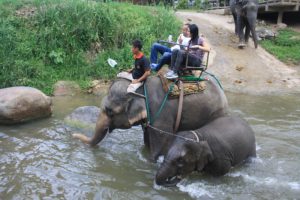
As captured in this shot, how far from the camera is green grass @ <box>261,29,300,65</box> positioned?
1380cm

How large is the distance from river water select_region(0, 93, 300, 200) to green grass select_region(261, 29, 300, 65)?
5.41 metres

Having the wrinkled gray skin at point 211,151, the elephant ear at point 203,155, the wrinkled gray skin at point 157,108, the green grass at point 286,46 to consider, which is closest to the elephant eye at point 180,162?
the wrinkled gray skin at point 211,151

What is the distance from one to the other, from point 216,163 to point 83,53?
6.60 metres

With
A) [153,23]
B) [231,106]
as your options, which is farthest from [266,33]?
[231,106]

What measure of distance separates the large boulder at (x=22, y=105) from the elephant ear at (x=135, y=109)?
2.79 metres

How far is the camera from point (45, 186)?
6.02m

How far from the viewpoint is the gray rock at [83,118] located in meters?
8.40

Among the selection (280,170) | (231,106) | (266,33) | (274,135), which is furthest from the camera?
(266,33)

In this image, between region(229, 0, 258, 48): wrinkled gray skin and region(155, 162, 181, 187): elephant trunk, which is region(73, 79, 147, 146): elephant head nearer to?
region(155, 162, 181, 187): elephant trunk

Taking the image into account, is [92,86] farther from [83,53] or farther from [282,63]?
[282,63]

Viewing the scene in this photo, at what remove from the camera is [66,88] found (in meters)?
10.8

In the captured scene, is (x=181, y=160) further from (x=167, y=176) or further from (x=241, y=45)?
(x=241, y=45)

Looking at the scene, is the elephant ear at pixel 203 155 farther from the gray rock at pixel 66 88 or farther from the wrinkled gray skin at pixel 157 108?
the gray rock at pixel 66 88

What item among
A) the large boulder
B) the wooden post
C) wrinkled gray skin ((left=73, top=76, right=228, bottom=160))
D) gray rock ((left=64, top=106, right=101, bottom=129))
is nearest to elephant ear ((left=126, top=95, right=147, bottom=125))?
wrinkled gray skin ((left=73, top=76, right=228, bottom=160))
